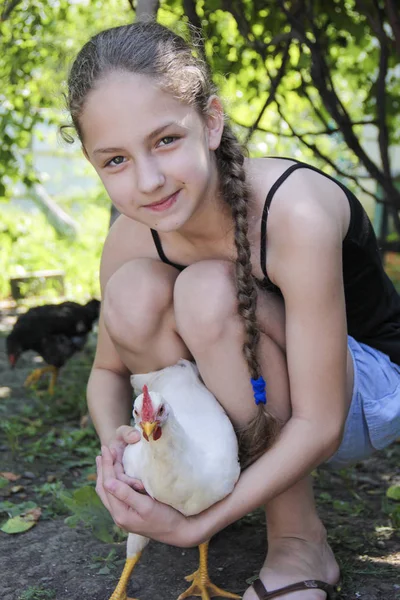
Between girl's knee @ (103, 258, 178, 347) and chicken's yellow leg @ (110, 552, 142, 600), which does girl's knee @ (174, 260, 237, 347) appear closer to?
girl's knee @ (103, 258, 178, 347)

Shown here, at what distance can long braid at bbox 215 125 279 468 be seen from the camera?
1.48 m

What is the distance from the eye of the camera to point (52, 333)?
3803mm

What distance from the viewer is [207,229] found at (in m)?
1.64

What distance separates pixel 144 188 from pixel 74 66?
0.35 metres

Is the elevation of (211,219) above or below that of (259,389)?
above

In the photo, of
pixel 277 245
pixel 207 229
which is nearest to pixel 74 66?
pixel 207 229

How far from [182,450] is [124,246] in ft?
2.10

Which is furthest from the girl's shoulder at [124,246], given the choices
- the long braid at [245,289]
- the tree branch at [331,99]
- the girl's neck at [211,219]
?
the tree branch at [331,99]

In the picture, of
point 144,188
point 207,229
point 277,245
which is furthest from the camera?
point 207,229

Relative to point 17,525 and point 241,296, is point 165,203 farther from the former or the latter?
point 17,525

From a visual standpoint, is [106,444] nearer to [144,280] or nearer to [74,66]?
[144,280]

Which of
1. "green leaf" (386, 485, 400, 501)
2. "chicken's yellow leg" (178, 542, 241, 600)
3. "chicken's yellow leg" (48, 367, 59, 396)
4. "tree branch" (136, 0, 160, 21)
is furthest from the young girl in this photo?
"chicken's yellow leg" (48, 367, 59, 396)

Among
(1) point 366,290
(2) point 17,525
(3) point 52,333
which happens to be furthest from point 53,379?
(1) point 366,290

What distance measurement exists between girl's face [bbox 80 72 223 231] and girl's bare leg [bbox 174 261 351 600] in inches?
6.6
